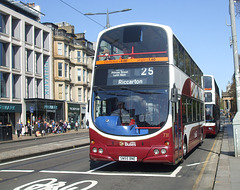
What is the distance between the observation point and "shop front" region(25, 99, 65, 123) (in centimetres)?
3878

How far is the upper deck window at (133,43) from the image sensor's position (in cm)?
964

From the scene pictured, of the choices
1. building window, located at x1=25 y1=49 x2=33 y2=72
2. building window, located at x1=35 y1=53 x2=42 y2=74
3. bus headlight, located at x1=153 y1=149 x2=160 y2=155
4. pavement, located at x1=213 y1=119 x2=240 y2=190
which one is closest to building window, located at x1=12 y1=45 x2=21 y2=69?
building window, located at x1=25 y1=49 x2=33 y2=72

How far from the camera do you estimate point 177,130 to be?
988 cm

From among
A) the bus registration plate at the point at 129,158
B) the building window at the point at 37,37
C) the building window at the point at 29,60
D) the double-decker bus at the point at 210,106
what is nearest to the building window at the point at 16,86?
the building window at the point at 29,60

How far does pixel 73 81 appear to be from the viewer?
51375mm

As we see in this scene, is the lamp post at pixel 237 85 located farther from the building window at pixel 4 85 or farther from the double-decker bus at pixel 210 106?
the building window at pixel 4 85

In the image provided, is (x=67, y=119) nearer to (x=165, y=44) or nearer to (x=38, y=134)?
(x=38, y=134)

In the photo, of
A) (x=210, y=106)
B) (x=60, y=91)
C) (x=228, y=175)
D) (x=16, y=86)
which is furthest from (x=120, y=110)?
(x=60, y=91)

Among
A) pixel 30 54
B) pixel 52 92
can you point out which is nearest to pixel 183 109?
pixel 30 54

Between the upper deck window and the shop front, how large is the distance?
2847 centimetres

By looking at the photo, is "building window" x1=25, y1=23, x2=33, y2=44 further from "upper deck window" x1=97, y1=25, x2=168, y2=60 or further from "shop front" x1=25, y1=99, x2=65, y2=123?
"upper deck window" x1=97, y1=25, x2=168, y2=60

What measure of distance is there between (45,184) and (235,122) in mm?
7158

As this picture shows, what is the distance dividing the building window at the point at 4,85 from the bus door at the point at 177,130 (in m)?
28.6

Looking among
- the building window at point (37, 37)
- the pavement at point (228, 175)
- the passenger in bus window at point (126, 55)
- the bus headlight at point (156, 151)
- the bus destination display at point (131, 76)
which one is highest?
the building window at point (37, 37)
